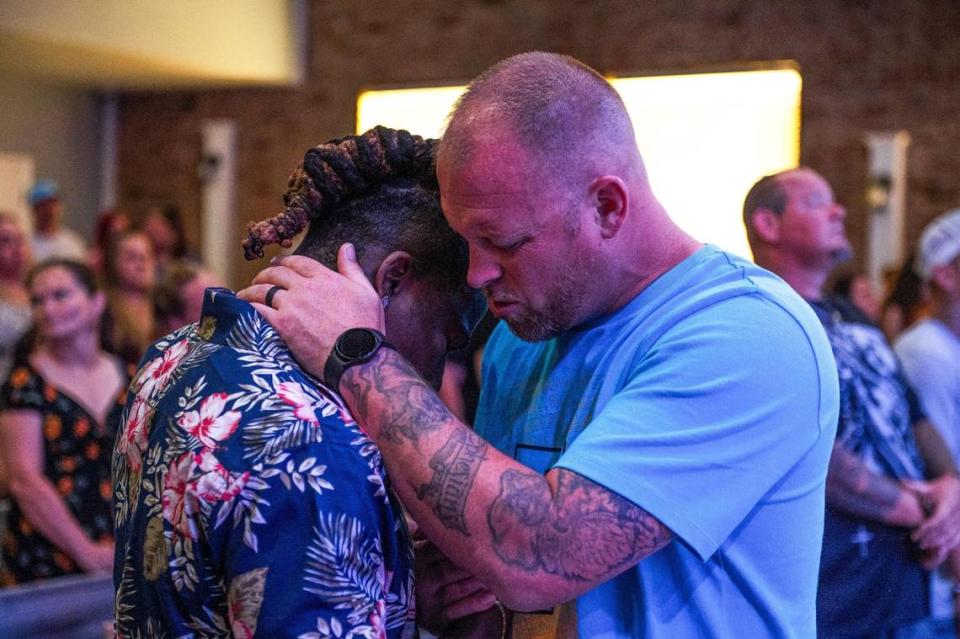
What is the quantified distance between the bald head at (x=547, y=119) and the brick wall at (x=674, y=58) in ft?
20.3

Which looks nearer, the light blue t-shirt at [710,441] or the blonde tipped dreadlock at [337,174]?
the light blue t-shirt at [710,441]

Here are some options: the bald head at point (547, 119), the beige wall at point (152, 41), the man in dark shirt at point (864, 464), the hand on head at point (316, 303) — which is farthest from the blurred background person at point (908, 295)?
the beige wall at point (152, 41)

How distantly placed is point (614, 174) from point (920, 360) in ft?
8.46

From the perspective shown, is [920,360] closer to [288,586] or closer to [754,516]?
[754,516]

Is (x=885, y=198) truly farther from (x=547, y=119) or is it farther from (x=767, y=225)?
(x=547, y=119)

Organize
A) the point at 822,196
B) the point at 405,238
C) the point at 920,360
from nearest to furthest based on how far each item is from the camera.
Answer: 1. the point at 405,238
2. the point at 822,196
3. the point at 920,360

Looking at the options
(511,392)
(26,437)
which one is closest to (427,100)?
(511,392)

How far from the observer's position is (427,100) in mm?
2424

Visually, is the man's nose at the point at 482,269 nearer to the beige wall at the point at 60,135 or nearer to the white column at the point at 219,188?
the white column at the point at 219,188

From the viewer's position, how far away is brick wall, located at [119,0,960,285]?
7734 millimetres

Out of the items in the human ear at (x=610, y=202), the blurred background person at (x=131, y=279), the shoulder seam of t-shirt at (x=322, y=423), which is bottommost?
the blurred background person at (x=131, y=279)

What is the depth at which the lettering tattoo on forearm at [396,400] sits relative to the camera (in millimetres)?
1297

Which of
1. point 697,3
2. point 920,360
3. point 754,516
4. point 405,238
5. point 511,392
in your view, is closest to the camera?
point 754,516

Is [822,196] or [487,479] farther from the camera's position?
[822,196]
